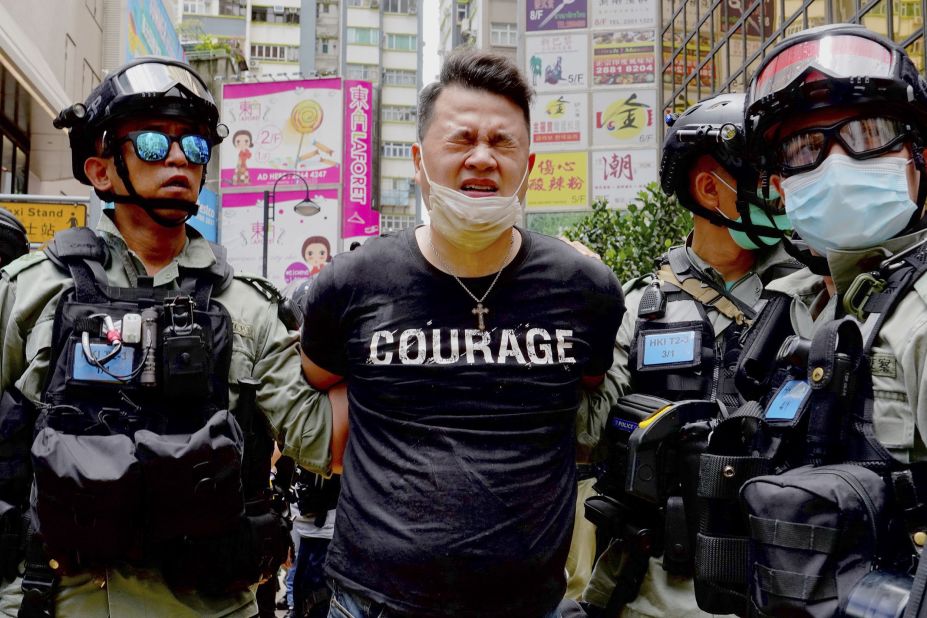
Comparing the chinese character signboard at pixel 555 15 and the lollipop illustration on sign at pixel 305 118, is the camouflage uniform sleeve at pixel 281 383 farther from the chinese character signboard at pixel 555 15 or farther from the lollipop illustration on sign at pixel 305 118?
the chinese character signboard at pixel 555 15

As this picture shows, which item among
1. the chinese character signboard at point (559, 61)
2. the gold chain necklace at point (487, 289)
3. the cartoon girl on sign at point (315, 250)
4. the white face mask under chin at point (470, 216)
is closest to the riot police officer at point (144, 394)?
the gold chain necklace at point (487, 289)

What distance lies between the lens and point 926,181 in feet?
8.17

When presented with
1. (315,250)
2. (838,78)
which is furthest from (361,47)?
(838,78)

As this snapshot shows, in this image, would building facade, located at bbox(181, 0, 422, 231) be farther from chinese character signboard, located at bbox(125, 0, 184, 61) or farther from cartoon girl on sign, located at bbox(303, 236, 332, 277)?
chinese character signboard, located at bbox(125, 0, 184, 61)

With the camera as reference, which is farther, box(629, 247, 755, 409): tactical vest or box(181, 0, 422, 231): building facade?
box(181, 0, 422, 231): building facade

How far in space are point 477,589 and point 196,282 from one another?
147 centimetres

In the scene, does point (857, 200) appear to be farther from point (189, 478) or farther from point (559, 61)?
point (559, 61)

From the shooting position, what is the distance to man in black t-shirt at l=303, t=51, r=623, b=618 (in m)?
2.50

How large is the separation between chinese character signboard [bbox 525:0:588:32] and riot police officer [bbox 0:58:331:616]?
3015 centimetres

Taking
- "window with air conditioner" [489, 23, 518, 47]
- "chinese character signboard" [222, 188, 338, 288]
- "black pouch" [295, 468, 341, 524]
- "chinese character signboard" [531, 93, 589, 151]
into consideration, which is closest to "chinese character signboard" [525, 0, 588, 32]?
"chinese character signboard" [531, 93, 589, 151]

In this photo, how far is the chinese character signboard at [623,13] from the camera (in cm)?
3086

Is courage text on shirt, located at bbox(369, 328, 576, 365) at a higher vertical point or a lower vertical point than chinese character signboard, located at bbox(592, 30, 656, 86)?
lower

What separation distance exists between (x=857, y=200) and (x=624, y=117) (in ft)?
96.4

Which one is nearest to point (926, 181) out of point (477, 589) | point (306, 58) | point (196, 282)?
point (477, 589)
